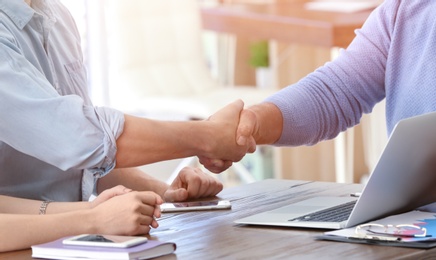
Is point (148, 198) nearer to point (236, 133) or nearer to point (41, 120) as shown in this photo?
point (41, 120)

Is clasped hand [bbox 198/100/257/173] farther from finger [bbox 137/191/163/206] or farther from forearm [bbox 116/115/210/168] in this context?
finger [bbox 137/191/163/206]

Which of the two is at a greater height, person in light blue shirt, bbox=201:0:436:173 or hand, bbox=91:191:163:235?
person in light blue shirt, bbox=201:0:436:173

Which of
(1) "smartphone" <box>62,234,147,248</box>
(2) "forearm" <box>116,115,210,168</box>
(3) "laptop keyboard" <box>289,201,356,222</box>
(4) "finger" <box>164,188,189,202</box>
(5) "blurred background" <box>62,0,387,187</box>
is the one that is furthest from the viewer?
(5) "blurred background" <box>62,0,387,187</box>

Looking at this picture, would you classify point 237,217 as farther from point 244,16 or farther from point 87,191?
point 244,16

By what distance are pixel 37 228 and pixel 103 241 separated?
0.14 meters

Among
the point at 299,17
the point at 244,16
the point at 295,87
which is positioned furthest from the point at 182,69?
the point at 295,87

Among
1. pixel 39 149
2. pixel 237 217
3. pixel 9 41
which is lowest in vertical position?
pixel 237 217

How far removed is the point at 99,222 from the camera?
1.46 m

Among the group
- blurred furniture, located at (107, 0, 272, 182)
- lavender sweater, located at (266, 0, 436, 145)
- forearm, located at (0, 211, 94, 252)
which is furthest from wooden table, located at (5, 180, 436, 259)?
blurred furniture, located at (107, 0, 272, 182)

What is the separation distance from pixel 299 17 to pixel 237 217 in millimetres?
2473

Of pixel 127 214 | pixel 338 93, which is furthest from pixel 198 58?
pixel 127 214

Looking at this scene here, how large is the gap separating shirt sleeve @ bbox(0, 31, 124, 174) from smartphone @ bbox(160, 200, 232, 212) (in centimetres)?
21

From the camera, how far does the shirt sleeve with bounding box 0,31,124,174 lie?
1565 millimetres

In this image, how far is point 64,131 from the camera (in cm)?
157
